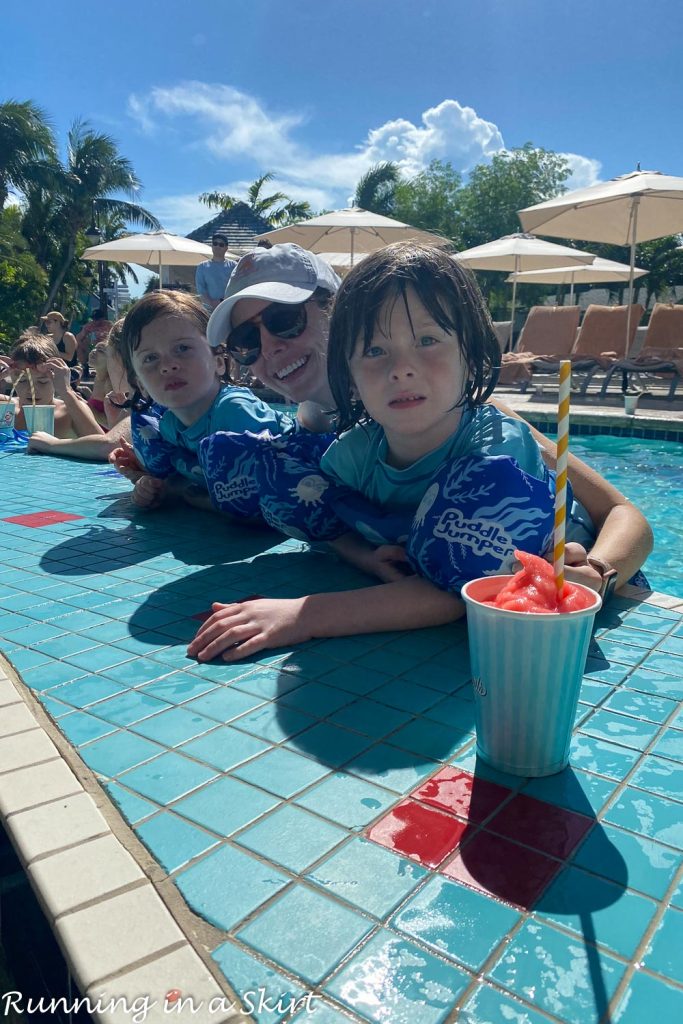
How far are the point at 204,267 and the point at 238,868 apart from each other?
22.9 ft

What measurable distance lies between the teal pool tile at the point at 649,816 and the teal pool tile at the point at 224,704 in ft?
2.82

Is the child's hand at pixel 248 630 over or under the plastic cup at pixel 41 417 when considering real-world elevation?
under

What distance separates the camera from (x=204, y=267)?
7.48m

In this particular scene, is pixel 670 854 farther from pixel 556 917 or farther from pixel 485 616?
pixel 485 616

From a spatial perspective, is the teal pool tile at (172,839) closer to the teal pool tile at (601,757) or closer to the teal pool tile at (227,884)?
the teal pool tile at (227,884)

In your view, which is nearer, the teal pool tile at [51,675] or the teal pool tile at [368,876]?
the teal pool tile at [368,876]

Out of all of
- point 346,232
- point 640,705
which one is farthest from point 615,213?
point 640,705

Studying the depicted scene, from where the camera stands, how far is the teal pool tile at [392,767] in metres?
1.56

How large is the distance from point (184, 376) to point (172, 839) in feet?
7.70

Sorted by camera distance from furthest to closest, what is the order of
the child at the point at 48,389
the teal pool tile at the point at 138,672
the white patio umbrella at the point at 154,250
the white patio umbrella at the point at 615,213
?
the white patio umbrella at the point at 154,250 < the white patio umbrella at the point at 615,213 < the child at the point at 48,389 < the teal pool tile at the point at 138,672

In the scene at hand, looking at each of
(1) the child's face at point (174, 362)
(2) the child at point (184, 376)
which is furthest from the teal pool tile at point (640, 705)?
(1) the child's face at point (174, 362)

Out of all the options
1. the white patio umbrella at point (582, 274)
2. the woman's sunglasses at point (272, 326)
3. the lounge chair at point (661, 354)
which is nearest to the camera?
the woman's sunglasses at point (272, 326)

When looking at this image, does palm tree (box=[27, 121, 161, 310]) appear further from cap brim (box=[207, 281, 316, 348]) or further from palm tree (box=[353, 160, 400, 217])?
cap brim (box=[207, 281, 316, 348])

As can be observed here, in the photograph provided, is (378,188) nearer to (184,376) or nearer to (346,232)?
(346,232)
